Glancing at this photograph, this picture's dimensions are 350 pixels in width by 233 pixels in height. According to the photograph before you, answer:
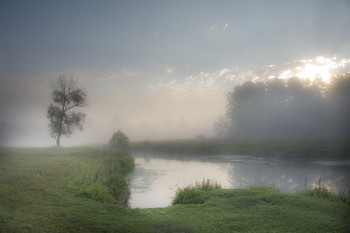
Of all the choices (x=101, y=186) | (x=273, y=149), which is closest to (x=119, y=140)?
(x=273, y=149)

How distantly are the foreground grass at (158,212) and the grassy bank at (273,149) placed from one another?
2307cm

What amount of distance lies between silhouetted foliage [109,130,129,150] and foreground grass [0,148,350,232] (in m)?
24.5

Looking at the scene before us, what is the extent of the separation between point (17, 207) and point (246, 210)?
7.17 m

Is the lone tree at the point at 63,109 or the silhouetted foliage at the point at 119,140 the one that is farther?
the silhouetted foliage at the point at 119,140

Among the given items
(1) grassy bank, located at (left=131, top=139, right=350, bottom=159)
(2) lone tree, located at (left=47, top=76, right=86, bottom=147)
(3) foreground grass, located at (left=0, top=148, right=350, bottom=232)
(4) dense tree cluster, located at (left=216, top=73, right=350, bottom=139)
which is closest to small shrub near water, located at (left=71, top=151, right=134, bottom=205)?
(3) foreground grass, located at (left=0, top=148, right=350, bottom=232)

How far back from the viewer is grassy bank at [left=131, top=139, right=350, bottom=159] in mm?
28578

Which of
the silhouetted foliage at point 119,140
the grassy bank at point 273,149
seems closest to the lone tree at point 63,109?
the silhouetted foliage at point 119,140

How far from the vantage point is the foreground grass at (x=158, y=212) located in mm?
6074

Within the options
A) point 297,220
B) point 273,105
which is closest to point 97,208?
point 297,220

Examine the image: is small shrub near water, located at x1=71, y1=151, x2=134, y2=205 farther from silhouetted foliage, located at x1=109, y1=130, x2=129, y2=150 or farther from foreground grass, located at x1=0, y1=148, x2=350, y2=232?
silhouetted foliage, located at x1=109, y1=130, x2=129, y2=150

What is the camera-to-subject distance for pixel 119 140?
34.9 m

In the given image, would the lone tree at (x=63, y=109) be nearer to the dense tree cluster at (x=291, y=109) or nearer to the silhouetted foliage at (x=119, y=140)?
the silhouetted foliage at (x=119, y=140)

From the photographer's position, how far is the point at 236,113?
45.4 metres

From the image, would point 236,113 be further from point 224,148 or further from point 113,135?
point 113,135
